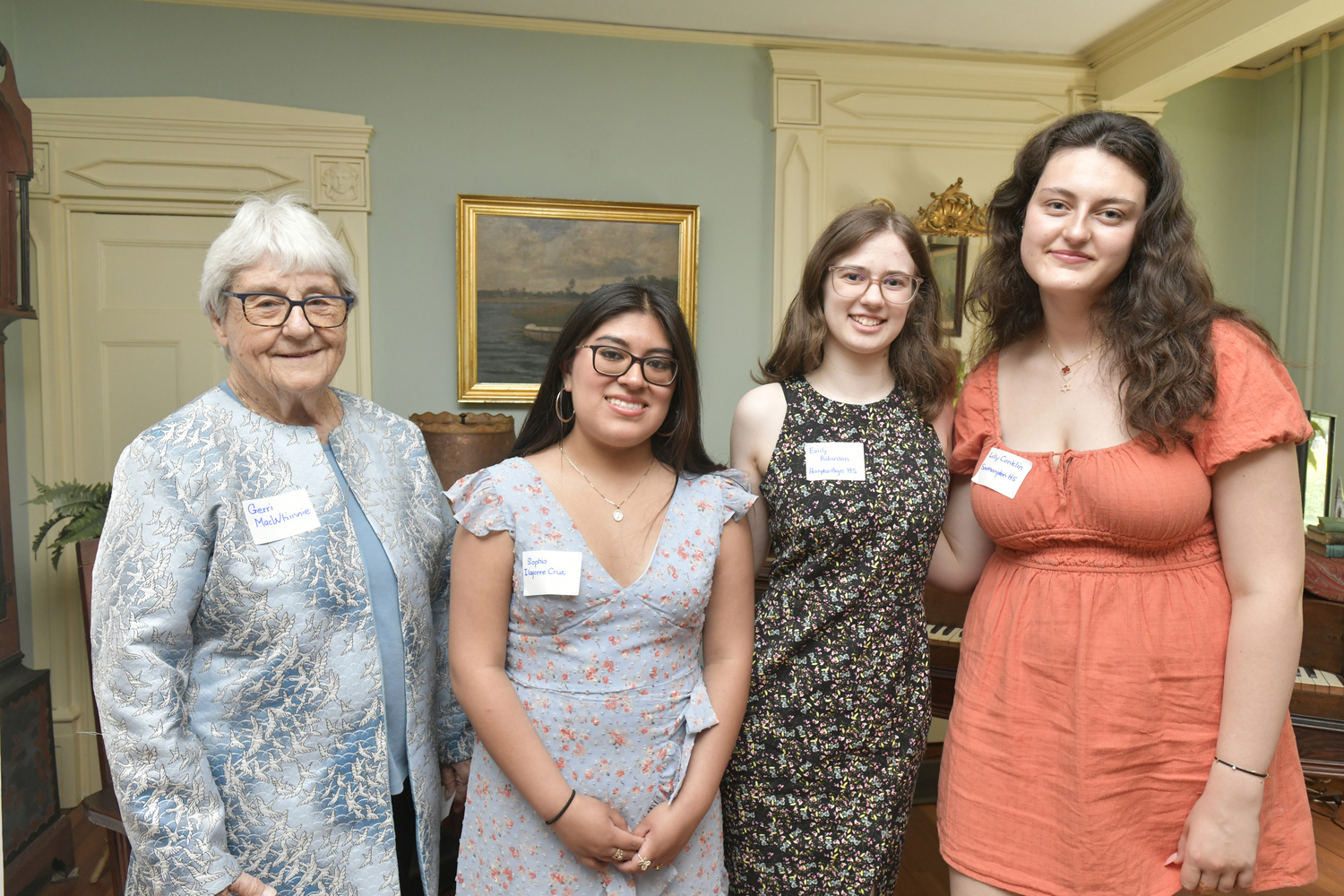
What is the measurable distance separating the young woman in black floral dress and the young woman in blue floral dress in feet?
0.58

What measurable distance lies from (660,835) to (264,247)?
1214mm

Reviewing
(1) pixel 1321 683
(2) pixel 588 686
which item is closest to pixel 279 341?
(2) pixel 588 686

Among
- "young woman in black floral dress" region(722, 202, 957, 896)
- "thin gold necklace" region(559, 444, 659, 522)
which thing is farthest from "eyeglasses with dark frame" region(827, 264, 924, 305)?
"thin gold necklace" region(559, 444, 659, 522)

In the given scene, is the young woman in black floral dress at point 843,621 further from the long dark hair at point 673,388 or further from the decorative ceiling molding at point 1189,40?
the decorative ceiling molding at point 1189,40

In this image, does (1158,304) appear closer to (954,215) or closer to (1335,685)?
(1335,685)

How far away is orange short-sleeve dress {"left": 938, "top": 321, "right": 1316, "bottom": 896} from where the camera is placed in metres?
1.35

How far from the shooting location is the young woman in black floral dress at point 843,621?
1674 millimetres

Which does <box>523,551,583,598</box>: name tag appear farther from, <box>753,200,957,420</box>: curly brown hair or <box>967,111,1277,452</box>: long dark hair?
<box>967,111,1277,452</box>: long dark hair

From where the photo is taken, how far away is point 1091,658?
4.60 feet

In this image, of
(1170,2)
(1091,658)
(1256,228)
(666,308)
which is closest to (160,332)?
(666,308)

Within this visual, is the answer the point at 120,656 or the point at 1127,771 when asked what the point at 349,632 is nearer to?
the point at 120,656

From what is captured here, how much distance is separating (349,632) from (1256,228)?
16.8 feet

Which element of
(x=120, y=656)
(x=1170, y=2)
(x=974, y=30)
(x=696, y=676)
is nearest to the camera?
(x=120, y=656)

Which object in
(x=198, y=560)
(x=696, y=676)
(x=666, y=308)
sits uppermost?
(x=666, y=308)
